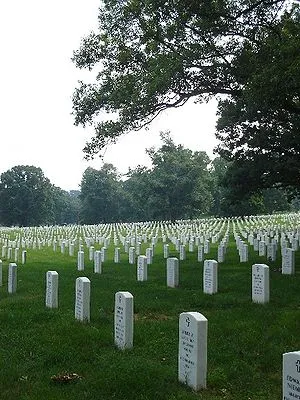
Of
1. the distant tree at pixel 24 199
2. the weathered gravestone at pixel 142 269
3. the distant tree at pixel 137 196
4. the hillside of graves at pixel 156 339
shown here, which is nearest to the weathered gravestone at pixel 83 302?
the hillside of graves at pixel 156 339

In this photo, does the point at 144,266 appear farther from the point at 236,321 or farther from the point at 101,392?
the point at 101,392

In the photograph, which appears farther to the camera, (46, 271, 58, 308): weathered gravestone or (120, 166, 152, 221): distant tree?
(120, 166, 152, 221): distant tree

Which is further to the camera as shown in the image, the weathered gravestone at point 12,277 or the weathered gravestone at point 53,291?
the weathered gravestone at point 12,277

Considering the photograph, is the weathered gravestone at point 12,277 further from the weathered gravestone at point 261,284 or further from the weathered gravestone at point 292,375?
the weathered gravestone at point 292,375

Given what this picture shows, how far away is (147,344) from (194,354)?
1.77 m

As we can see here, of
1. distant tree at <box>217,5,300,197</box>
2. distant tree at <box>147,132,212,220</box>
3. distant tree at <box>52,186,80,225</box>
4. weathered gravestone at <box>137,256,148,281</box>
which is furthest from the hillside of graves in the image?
distant tree at <box>52,186,80,225</box>

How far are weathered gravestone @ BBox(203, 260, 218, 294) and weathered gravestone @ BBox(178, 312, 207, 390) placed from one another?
541 centimetres

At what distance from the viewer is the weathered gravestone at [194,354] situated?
208 inches

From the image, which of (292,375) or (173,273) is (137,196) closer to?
(173,273)

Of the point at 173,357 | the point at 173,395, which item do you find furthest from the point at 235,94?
the point at 173,395

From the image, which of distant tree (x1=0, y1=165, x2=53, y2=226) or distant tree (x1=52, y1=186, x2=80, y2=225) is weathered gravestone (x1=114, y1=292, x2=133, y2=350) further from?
distant tree (x1=52, y1=186, x2=80, y2=225)

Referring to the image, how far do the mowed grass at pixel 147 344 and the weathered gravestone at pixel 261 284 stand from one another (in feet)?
0.67

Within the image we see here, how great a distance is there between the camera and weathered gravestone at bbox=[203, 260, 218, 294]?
10820mm

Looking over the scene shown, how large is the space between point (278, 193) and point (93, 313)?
6516cm
